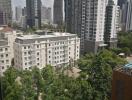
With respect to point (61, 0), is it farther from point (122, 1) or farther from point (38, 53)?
point (38, 53)

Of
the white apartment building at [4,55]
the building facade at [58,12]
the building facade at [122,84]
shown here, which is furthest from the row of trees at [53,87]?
the building facade at [58,12]

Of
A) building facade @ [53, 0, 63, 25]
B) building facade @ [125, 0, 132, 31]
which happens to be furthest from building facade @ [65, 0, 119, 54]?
building facade @ [125, 0, 132, 31]

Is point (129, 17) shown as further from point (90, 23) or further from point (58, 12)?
point (90, 23)

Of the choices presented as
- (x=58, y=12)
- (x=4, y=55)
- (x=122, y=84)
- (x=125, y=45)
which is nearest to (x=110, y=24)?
(x=125, y=45)

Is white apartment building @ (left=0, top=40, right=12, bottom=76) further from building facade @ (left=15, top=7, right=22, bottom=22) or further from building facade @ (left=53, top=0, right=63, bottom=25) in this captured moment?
building facade @ (left=53, top=0, right=63, bottom=25)

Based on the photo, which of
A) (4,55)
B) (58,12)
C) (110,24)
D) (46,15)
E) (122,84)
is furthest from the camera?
(46,15)

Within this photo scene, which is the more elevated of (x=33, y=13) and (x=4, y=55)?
(x=33, y=13)
